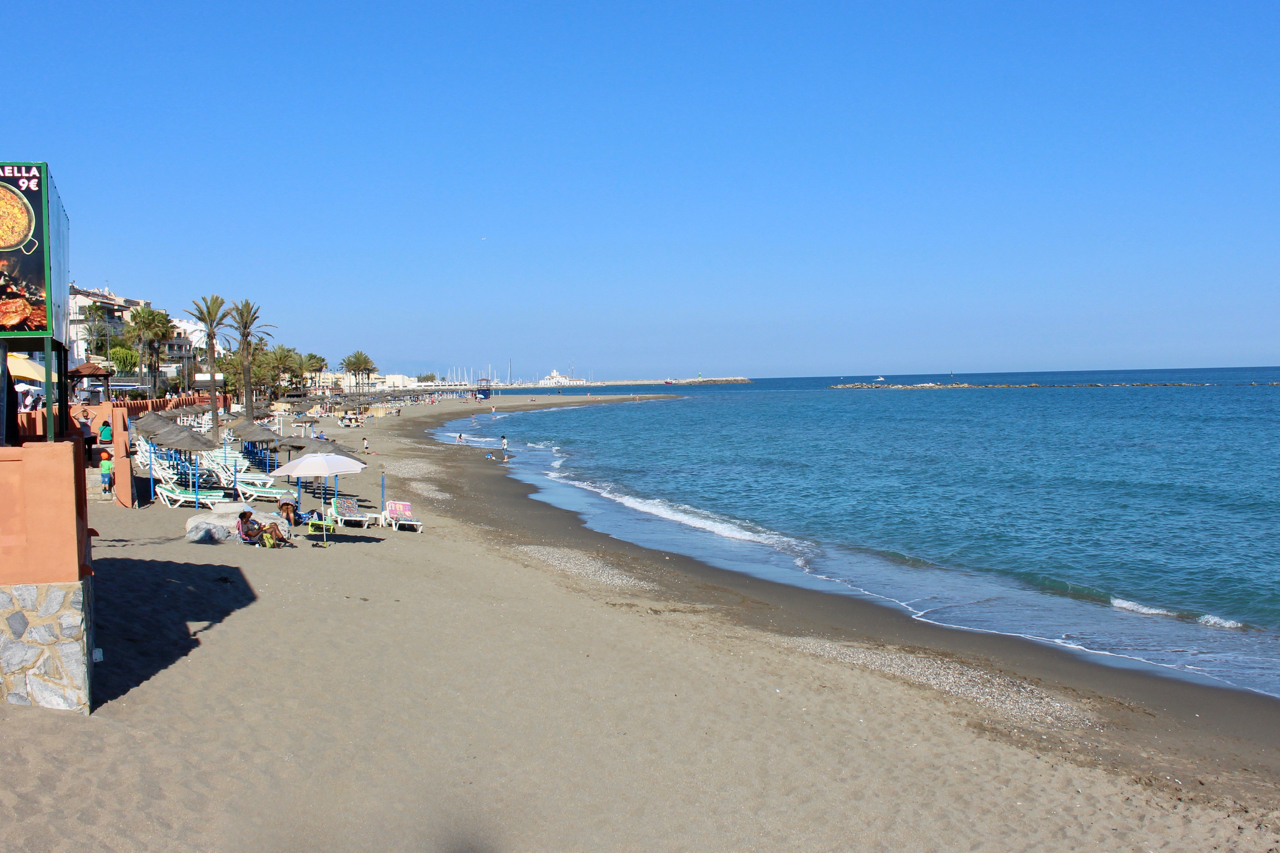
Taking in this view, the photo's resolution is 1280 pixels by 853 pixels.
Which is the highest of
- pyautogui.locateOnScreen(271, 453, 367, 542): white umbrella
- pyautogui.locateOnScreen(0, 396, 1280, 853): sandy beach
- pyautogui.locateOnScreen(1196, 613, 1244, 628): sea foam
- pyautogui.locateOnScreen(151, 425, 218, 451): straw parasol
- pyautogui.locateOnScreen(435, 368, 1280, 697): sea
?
pyautogui.locateOnScreen(151, 425, 218, 451): straw parasol

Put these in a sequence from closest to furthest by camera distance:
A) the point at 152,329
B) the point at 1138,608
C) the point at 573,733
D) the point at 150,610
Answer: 1. the point at 573,733
2. the point at 150,610
3. the point at 1138,608
4. the point at 152,329

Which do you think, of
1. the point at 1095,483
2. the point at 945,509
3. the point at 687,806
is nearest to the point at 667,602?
the point at 687,806

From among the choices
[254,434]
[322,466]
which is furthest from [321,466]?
[254,434]

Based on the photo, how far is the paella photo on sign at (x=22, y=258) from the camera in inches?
261

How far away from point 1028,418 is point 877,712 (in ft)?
258

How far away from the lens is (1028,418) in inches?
3123

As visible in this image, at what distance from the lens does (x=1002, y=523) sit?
81.4 feet

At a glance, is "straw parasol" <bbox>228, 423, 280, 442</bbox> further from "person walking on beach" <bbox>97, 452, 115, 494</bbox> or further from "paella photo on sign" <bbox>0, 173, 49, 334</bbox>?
"paella photo on sign" <bbox>0, 173, 49, 334</bbox>

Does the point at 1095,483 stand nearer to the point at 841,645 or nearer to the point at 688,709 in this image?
the point at 841,645

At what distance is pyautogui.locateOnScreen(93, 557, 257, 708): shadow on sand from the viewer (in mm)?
7719

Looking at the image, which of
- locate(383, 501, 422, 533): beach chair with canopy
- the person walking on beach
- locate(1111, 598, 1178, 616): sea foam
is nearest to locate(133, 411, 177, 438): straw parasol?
the person walking on beach

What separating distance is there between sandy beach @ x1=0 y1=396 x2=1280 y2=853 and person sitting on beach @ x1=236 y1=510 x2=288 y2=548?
40.7 inches

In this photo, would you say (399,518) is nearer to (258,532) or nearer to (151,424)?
(258,532)

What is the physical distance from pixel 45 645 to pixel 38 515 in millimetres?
1071
